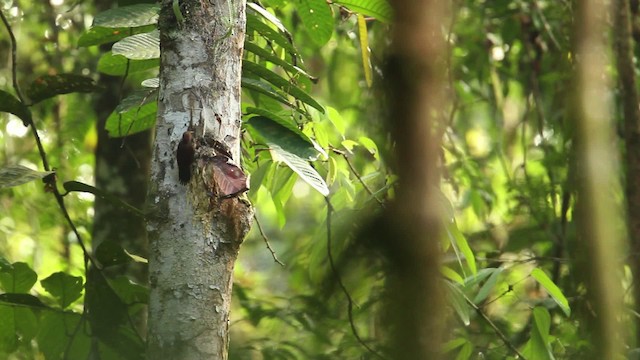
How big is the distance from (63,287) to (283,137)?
524mm

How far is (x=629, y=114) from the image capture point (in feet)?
6.41

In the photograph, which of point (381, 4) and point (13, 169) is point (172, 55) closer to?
point (13, 169)

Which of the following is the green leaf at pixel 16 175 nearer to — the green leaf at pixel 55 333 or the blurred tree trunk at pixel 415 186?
the green leaf at pixel 55 333

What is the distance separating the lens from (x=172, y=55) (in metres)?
0.91

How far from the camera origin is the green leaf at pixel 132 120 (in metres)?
1.27

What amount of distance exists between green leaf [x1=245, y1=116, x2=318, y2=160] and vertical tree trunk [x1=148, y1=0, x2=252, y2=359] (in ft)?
0.48

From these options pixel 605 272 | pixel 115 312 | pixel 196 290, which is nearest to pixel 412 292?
pixel 605 272

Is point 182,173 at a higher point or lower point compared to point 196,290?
higher

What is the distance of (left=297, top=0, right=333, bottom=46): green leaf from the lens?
1.31m

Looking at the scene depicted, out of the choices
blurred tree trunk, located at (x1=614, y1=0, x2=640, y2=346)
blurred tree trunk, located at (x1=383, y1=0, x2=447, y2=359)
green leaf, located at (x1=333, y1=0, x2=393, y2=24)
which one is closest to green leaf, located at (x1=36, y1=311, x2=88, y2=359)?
green leaf, located at (x1=333, y1=0, x2=393, y2=24)

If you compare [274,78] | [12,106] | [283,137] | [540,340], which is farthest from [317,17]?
[540,340]

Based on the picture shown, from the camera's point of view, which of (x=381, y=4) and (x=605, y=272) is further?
(x=381, y=4)

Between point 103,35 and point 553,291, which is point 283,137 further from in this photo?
point 553,291

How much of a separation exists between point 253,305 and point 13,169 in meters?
0.87
